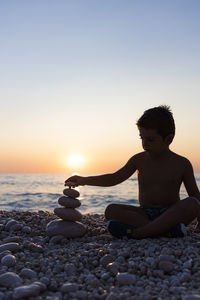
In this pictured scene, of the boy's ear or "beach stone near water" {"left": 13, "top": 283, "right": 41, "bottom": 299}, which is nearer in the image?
"beach stone near water" {"left": 13, "top": 283, "right": 41, "bottom": 299}

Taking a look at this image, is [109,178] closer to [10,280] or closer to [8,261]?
[8,261]

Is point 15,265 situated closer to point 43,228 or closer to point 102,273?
point 102,273

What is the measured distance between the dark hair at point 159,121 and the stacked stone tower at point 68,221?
1.44 m

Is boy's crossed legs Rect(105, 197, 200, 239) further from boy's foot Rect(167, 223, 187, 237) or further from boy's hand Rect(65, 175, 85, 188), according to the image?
boy's hand Rect(65, 175, 85, 188)

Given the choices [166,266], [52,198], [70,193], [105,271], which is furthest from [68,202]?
[52,198]

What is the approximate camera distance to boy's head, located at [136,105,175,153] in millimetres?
4352

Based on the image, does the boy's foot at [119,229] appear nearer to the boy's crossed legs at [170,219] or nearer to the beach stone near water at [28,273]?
the boy's crossed legs at [170,219]

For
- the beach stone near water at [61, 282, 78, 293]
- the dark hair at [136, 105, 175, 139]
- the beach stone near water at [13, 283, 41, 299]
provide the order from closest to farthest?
the beach stone near water at [13, 283, 41, 299] → the beach stone near water at [61, 282, 78, 293] → the dark hair at [136, 105, 175, 139]

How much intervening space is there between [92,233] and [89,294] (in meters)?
2.45

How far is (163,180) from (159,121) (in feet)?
2.74

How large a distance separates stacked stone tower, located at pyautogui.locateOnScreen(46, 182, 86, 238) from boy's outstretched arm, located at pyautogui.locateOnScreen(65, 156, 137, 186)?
14 cm

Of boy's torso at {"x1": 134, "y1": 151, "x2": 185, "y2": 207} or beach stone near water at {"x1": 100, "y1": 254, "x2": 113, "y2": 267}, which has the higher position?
boy's torso at {"x1": 134, "y1": 151, "x2": 185, "y2": 207}

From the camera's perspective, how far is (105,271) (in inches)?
112

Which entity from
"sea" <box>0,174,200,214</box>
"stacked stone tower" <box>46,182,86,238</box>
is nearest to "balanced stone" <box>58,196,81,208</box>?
"stacked stone tower" <box>46,182,86,238</box>
